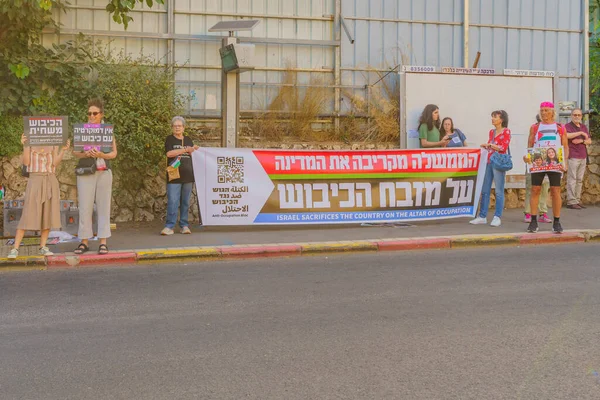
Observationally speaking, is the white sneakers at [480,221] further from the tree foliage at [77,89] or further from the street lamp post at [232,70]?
the tree foliage at [77,89]

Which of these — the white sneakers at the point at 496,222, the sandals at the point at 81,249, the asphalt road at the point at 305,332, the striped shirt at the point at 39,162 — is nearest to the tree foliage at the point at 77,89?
the striped shirt at the point at 39,162

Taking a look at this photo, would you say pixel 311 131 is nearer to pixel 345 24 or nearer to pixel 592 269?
pixel 345 24

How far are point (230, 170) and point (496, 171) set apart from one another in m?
4.35

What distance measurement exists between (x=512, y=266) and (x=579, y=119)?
7.20m

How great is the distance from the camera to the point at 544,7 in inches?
657

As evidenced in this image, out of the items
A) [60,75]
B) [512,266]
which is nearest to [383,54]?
[60,75]

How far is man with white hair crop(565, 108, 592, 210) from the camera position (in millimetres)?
14953

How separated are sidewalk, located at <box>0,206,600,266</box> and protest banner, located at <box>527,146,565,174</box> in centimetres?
98

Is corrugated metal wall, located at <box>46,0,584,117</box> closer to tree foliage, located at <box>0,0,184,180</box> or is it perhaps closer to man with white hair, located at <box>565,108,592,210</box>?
tree foliage, located at <box>0,0,184,180</box>

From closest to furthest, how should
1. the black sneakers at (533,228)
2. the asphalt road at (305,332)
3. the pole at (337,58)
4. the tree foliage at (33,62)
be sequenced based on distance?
the asphalt road at (305,332)
the black sneakers at (533,228)
the tree foliage at (33,62)
the pole at (337,58)

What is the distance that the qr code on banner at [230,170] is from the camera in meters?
11.9

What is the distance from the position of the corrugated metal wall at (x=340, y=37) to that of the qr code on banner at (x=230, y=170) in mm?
2991

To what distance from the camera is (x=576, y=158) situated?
49.8ft

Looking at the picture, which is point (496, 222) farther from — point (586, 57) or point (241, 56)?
point (586, 57)
